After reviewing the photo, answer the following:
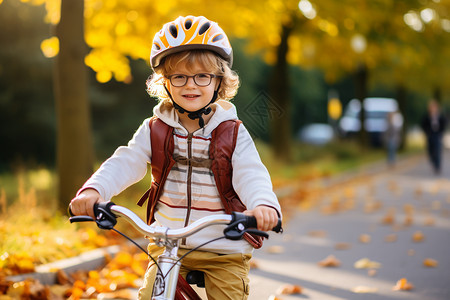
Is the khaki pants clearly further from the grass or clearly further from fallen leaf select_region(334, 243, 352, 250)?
fallen leaf select_region(334, 243, 352, 250)

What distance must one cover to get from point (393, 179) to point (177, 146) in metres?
14.0

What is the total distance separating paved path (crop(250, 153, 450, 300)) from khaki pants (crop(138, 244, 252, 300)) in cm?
216

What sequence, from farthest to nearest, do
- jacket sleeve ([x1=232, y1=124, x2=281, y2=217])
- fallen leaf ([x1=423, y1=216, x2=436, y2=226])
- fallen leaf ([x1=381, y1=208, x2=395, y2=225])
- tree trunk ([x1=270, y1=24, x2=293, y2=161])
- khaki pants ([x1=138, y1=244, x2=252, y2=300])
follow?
tree trunk ([x1=270, y1=24, x2=293, y2=161])
fallen leaf ([x1=381, y1=208, x2=395, y2=225])
fallen leaf ([x1=423, y1=216, x2=436, y2=226])
khaki pants ([x1=138, y1=244, x2=252, y2=300])
jacket sleeve ([x1=232, y1=124, x2=281, y2=217])

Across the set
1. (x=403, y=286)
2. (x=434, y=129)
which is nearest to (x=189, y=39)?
(x=403, y=286)

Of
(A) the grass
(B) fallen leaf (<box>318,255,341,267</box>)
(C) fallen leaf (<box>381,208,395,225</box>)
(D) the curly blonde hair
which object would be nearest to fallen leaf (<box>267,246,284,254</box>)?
(B) fallen leaf (<box>318,255,341,267</box>)

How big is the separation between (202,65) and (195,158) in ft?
1.49

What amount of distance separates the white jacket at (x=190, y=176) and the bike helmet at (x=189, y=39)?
290 millimetres

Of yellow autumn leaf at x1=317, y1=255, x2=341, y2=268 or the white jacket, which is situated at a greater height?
the white jacket

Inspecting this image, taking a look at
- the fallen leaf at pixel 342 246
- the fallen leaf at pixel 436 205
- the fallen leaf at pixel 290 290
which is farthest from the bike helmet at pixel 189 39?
the fallen leaf at pixel 436 205

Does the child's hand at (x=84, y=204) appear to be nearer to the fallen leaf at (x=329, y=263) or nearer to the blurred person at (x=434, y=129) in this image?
the fallen leaf at (x=329, y=263)

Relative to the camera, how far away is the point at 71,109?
25.3 ft

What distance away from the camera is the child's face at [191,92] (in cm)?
283

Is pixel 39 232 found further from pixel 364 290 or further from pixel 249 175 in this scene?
pixel 249 175

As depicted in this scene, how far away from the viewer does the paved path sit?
17.2 feet
